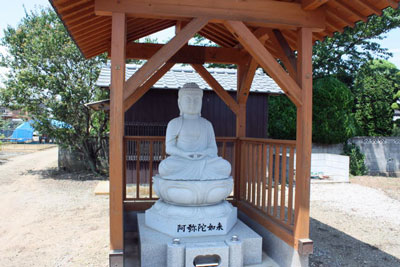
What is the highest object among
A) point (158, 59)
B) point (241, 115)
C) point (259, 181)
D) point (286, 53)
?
point (286, 53)

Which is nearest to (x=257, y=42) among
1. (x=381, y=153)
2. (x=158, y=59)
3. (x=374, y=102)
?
(x=158, y=59)

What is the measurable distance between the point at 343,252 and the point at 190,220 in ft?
8.00

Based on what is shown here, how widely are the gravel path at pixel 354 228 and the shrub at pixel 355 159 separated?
330 centimetres

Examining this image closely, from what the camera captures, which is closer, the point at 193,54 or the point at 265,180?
the point at 265,180

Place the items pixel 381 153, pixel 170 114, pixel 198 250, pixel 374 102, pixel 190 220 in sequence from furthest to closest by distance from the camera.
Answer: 1. pixel 374 102
2. pixel 381 153
3. pixel 170 114
4. pixel 190 220
5. pixel 198 250

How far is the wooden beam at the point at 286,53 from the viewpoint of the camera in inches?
150

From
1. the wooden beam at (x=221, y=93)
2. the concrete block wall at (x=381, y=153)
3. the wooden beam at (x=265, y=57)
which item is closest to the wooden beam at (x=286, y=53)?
the wooden beam at (x=265, y=57)

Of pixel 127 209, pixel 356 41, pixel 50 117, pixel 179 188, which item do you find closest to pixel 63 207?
pixel 127 209

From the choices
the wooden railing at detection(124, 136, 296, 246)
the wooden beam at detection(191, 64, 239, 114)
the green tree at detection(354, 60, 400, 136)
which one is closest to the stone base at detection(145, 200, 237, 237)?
the wooden railing at detection(124, 136, 296, 246)

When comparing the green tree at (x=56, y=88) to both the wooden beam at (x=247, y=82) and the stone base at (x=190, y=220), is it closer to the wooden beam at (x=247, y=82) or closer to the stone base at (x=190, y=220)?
the wooden beam at (x=247, y=82)

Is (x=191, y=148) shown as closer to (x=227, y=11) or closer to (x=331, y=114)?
(x=227, y=11)

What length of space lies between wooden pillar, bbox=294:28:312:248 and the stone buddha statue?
97 cm

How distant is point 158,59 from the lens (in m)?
3.32

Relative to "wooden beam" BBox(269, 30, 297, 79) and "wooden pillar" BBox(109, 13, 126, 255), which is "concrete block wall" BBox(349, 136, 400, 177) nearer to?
"wooden beam" BBox(269, 30, 297, 79)
